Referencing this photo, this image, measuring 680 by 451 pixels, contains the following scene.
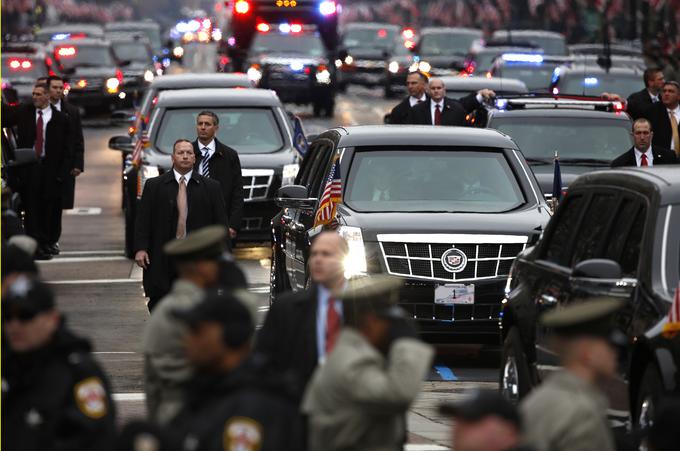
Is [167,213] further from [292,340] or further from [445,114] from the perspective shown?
[445,114]

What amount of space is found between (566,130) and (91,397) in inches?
525

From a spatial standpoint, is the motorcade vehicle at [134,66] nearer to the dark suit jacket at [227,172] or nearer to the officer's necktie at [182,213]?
the dark suit jacket at [227,172]

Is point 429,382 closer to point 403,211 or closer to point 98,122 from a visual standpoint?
point 403,211

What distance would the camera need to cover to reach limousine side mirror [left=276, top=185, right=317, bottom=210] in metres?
14.5

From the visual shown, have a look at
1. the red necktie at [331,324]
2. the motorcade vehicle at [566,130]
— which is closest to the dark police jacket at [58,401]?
the red necktie at [331,324]

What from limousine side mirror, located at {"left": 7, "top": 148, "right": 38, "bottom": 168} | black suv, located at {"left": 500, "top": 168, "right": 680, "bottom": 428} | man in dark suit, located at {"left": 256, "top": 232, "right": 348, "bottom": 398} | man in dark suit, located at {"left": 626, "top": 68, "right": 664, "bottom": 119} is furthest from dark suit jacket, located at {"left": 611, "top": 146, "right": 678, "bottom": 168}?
man in dark suit, located at {"left": 256, "top": 232, "right": 348, "bottom": 398}

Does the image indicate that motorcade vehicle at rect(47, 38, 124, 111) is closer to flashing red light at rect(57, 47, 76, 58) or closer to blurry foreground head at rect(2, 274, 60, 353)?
flashing red light at rect(57, 47, 76, 58)

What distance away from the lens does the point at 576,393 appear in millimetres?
5887

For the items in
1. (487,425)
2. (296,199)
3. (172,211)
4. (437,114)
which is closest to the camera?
(487,425)

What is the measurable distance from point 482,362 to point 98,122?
3203 cm

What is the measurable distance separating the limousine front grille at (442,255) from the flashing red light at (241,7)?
111 feet

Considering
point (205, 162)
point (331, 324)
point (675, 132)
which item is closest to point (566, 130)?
point (675, 132)

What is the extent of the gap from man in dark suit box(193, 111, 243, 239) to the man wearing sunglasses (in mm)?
9231

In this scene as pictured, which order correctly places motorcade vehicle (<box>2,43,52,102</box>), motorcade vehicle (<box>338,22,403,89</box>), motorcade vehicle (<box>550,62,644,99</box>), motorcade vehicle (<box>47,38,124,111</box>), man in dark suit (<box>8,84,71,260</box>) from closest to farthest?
man in dark suit (<box>8,84,71,260</box>)
motorcade vehicle (<box>550,62,644,99</box>)
motorcade vehicle (<box>2,43,52,102</box>)
motorcade vehicle (<box>47,38,124,111</box>)
motorcade vehicle (<box>338,22,403,89</box>)
